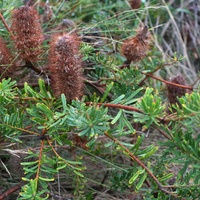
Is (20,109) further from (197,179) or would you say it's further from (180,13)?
(180,13)

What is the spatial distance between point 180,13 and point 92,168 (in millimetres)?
1372

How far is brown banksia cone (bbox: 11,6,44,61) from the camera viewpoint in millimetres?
890

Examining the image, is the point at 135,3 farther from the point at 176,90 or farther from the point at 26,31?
the point at 26,31

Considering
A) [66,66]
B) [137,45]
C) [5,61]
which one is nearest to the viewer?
[66,66]

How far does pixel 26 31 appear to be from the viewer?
0.89 m

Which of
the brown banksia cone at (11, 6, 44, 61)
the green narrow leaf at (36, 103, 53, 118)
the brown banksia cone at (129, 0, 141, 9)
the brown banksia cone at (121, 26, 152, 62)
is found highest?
the brown banksia cone at (11, 6, 44, 61)

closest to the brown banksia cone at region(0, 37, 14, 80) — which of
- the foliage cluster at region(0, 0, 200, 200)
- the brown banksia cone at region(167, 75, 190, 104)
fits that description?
the foliage cluster at region(0, 0, 200, 200)

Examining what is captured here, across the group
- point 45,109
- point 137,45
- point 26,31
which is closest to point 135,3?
point 137,45

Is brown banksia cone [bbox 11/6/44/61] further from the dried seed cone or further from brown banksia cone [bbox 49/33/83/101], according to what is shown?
the dried seed cone

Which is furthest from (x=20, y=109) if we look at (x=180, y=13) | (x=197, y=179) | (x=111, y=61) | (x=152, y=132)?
(x=180, y=13)

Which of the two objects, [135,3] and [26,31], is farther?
[135,3]

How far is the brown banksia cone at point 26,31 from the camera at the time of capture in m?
0.89

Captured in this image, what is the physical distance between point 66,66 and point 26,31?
0.53 feet

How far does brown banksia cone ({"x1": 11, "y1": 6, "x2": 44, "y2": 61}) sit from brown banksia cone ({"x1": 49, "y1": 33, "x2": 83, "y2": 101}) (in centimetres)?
8
